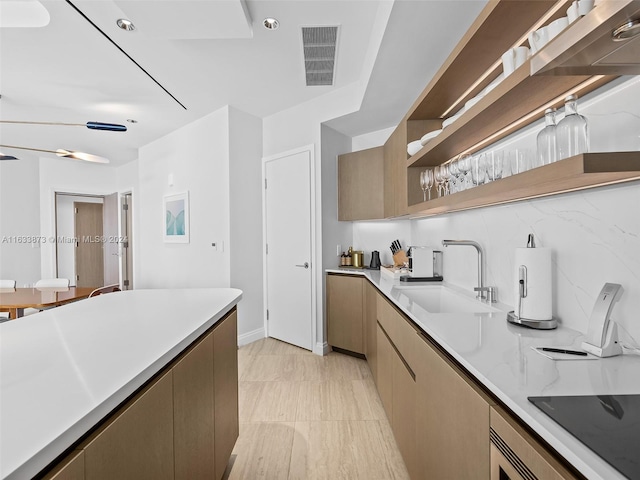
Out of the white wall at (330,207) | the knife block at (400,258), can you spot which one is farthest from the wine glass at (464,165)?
the white wall at (330,207)

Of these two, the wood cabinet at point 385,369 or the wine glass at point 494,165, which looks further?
the wood cabinet at point 385,369

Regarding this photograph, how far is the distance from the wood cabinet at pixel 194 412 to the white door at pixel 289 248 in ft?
7.15

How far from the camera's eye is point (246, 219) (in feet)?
12.3

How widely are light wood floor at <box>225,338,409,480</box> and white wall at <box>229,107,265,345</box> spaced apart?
65 cm

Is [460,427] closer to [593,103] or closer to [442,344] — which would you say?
[442,344]

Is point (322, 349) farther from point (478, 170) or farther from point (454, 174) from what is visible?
point (478, 170)

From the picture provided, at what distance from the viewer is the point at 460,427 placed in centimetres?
97

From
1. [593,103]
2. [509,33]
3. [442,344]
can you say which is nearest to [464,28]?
[509,33]

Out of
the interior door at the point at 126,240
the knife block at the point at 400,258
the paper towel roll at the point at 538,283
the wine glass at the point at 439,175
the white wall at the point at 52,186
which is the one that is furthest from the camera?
the interior door at the point at 126,240

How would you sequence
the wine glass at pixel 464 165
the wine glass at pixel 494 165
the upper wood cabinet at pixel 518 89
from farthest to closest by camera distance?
the wine glass at pixel 464 165 < the wine glass at pixel 494 165 < the upper wood cabinet at pixel 518 89

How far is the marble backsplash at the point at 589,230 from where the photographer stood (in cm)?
99

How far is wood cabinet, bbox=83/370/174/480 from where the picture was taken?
647 millimetres

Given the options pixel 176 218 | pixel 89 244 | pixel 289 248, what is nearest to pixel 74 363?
pixel 289 248

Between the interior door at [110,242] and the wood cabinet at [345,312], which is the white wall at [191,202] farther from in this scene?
the interior door at [110,242]
